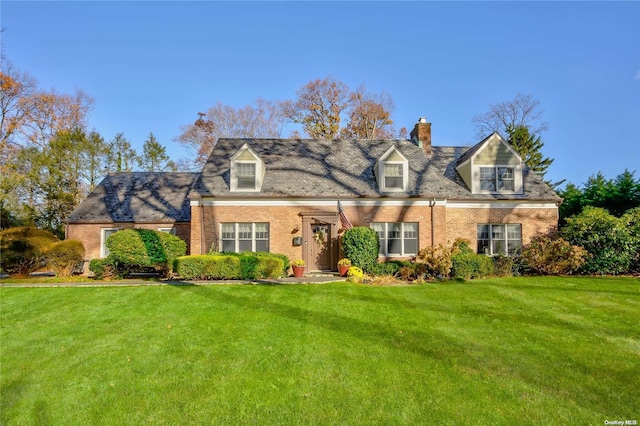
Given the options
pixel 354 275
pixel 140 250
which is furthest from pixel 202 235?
pixel 354 275

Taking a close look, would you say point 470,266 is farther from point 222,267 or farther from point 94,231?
point 94,231

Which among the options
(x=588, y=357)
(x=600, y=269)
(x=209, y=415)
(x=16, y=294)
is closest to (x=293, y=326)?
(x=209, y=415)

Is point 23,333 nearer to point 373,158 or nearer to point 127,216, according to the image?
point 127,216

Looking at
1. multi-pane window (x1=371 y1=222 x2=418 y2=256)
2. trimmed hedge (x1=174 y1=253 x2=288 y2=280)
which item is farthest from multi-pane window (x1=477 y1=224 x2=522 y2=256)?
trimmed hedge (x1=174 y1=253 x2=288 y2=280)

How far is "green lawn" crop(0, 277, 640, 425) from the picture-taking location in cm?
441

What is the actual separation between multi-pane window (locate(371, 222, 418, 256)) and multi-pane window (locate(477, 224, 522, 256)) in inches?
149

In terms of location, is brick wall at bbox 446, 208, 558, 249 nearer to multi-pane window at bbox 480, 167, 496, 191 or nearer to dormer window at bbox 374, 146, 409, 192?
multi-pane window at bbox 480, 167, 496, 191

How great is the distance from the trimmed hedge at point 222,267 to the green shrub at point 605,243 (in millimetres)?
14109

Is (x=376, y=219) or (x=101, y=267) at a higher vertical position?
(x=376, y=219)

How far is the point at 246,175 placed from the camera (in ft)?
55.8

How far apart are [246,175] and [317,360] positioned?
1251 centimetres

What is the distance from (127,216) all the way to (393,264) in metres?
15.1

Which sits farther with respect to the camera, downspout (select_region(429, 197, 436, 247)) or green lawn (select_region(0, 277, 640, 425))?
downspout (select_region(429, 197, 436, 247))

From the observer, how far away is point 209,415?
14.1 feet
